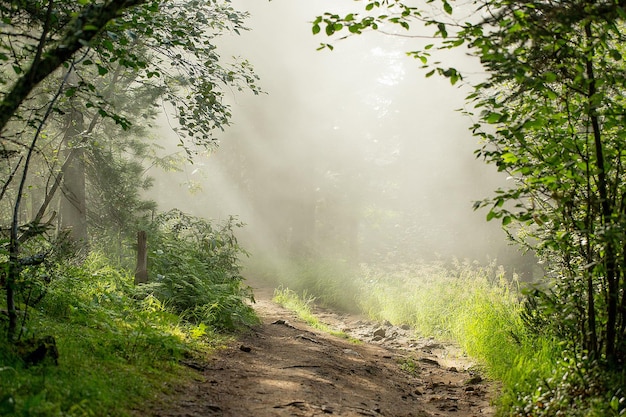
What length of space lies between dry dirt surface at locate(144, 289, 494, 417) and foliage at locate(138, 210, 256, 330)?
1.80 ft

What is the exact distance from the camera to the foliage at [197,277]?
8.20 m

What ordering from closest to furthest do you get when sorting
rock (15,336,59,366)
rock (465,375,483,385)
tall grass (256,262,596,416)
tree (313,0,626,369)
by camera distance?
tree (313,0,626,369) < rock (15,336,59,366) < tall grass (256,262,596,416) < rock (465,375,483,385)

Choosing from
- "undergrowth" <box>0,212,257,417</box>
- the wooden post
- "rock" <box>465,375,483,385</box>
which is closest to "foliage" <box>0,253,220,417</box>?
"undergrowth" <box>0,212,257,417</box>

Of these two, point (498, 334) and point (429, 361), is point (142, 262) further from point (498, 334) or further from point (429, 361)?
point (498, 334)

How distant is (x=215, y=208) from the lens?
1214 inches

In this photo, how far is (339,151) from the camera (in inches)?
915

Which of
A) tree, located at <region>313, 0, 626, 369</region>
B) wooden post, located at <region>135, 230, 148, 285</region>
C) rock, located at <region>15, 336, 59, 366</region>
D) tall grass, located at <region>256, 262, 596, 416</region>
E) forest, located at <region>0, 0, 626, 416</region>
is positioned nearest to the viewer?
tree, located at <region>313, 0, 626, 369</region>

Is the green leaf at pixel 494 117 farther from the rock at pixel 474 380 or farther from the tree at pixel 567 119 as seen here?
the rock at pixel 474 380

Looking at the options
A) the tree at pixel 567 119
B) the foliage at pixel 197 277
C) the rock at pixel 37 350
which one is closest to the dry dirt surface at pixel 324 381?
the foliage at pixel 197 277

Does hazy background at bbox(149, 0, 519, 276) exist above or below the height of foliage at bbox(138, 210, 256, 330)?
above

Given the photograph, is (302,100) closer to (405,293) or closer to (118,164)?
(118,164)

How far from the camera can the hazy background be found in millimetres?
23359

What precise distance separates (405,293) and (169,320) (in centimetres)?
808

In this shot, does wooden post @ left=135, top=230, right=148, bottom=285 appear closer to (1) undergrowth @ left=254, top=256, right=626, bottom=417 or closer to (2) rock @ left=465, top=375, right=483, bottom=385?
(1) undergrowth @ left=254, top=256, right=626, bottom=417
